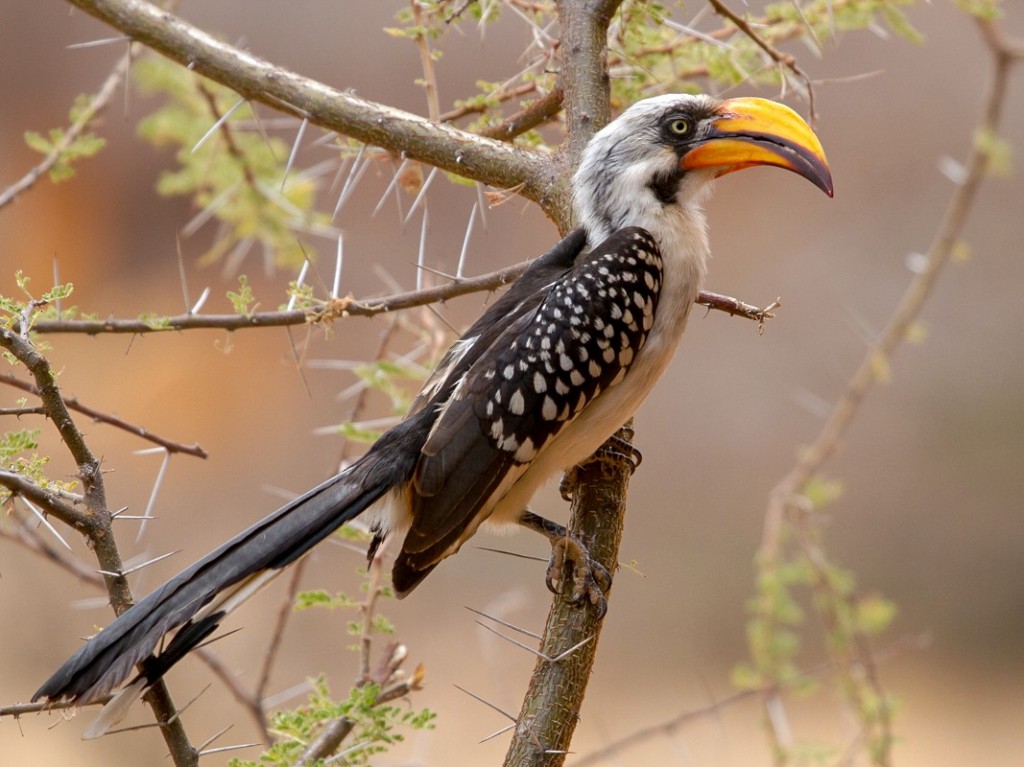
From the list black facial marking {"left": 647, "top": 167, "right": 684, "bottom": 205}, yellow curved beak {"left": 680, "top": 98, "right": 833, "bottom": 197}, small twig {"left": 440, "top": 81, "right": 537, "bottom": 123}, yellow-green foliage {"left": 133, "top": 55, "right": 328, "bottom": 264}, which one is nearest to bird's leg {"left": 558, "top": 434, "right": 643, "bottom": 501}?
black facial marking {"left": 647, "top": 167, "right": 684, "bottom": 205}

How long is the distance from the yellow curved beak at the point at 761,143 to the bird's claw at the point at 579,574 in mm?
936

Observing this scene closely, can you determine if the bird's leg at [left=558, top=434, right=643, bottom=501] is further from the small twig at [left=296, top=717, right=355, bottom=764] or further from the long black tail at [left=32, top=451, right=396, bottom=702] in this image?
the small twig at [left=296, top=717, right=355, bottom=764]

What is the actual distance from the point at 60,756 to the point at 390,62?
18.1 ft

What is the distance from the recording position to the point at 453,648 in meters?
7.24

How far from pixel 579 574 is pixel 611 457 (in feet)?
1.20

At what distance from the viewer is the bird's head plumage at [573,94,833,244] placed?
2477 mm

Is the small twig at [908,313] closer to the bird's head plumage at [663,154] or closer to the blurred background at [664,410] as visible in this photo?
the bird's head plumage at [663,154]

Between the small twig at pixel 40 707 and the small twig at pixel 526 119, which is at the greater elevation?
the small twig at pixel 526 119

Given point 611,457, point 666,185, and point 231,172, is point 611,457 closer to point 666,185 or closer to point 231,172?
point 666,185

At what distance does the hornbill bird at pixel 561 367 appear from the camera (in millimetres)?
2186

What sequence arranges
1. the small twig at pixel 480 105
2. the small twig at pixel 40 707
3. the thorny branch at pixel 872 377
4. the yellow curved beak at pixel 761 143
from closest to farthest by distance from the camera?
the small twig at pixel 40 707 → the yellow curved beak at pixel 761 143 → the small twig at pixel 480 105 → the thorny branch at pixel 872 377

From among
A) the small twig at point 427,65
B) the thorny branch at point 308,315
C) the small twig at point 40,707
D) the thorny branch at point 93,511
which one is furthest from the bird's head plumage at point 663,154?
the small twig at point 40,707

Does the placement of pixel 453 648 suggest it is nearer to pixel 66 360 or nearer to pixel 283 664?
pixel 283 664

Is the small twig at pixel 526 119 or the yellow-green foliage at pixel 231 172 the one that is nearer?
the small twig at pixel 526 119
